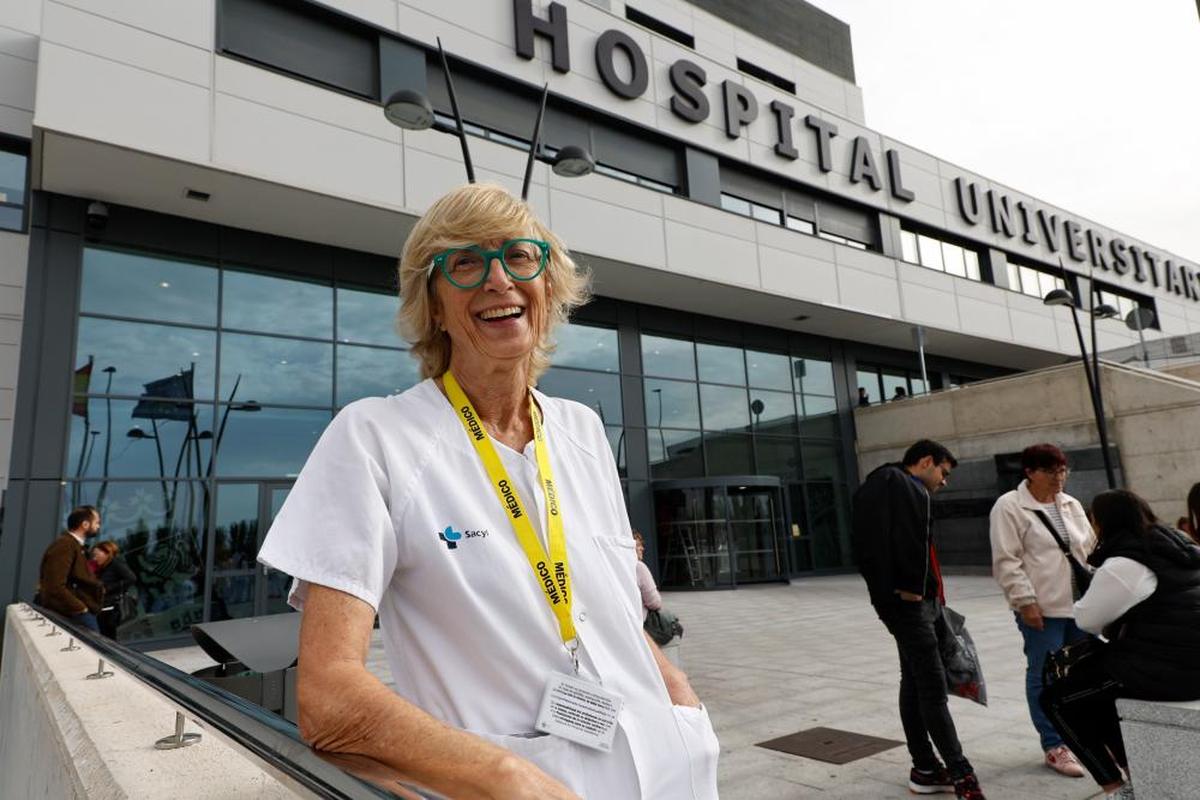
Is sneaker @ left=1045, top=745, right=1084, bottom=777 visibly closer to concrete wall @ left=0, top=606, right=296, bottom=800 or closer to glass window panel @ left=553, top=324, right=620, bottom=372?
concrete wall @ left=0, top=606, right=296, bottom=800

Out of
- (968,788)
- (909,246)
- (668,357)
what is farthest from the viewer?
(909,246)

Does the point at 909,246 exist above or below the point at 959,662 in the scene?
above

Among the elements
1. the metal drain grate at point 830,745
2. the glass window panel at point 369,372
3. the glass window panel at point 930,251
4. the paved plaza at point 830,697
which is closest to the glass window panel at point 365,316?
the glass window panel at point 369,372

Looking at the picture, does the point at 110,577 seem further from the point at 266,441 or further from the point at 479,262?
the point at 479,262

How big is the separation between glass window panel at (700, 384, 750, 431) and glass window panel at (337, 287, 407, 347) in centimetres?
843

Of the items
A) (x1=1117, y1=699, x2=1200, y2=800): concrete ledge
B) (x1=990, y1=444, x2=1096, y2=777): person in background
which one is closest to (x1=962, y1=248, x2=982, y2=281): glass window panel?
(x1=990, y1=444, x2=1096, y2=777): person in background

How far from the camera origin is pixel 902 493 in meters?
4.45

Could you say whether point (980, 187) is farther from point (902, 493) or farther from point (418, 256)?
point (418, 256)

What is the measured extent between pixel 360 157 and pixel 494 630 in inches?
533

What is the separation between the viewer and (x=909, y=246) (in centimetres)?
2308

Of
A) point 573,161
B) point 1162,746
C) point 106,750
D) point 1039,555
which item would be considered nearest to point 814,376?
point 573,161

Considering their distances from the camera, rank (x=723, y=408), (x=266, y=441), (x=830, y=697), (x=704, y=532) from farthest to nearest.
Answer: (x=723, y=408) < (x=704, y=532) < (x=266, y=441) < (x=830, y=697)

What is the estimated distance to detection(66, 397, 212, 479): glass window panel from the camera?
11656 mm

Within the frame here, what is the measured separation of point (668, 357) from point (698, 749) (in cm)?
1822
